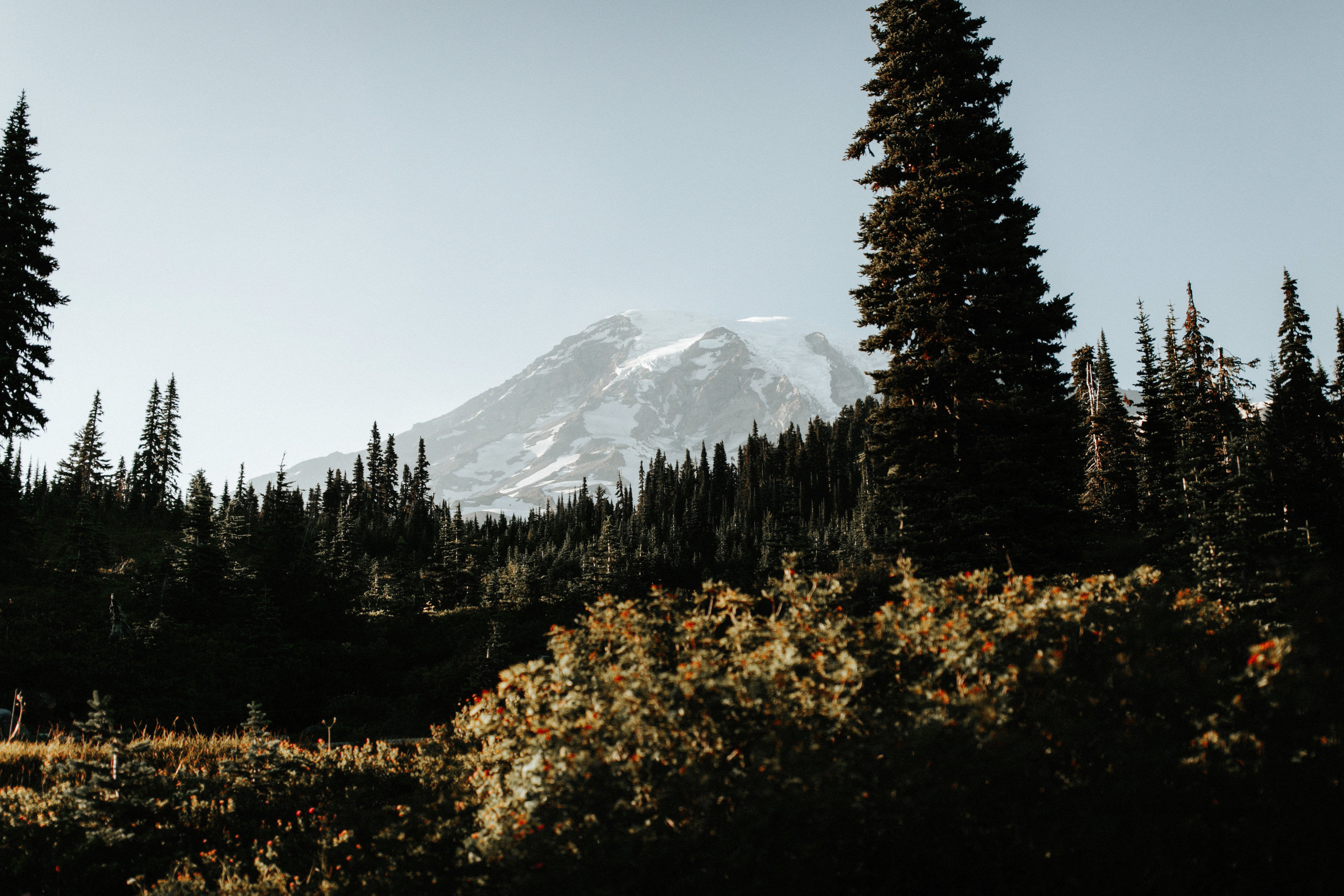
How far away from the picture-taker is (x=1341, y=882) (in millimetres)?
3924

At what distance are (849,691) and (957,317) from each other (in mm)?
10332

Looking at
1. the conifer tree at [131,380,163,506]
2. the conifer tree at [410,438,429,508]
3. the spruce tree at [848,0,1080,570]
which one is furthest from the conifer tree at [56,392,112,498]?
the spruce tree at [848,0,1080,570]

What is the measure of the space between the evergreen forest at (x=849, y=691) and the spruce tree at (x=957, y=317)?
71mm

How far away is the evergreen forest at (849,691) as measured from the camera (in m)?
4.32

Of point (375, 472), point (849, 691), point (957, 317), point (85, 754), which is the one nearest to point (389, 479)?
point (375, 472)

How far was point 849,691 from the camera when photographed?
188 inches

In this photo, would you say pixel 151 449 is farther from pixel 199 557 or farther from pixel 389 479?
pixel 199 557

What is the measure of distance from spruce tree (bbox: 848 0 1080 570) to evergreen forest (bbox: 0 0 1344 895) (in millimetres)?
71

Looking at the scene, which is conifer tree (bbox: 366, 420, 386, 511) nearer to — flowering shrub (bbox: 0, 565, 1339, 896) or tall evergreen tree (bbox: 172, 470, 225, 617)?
tall evergreen tree (bbox: 172, 470, 225, 617)

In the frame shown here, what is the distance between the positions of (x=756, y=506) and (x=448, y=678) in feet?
234

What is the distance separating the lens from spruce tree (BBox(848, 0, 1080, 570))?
12.1 metres

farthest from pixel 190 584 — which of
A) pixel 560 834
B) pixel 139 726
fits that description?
pixel 560 834

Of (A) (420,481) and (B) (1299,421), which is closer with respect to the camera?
(B) (1299,421)

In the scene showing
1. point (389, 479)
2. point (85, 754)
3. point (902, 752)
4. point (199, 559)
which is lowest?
point (85, 754)
